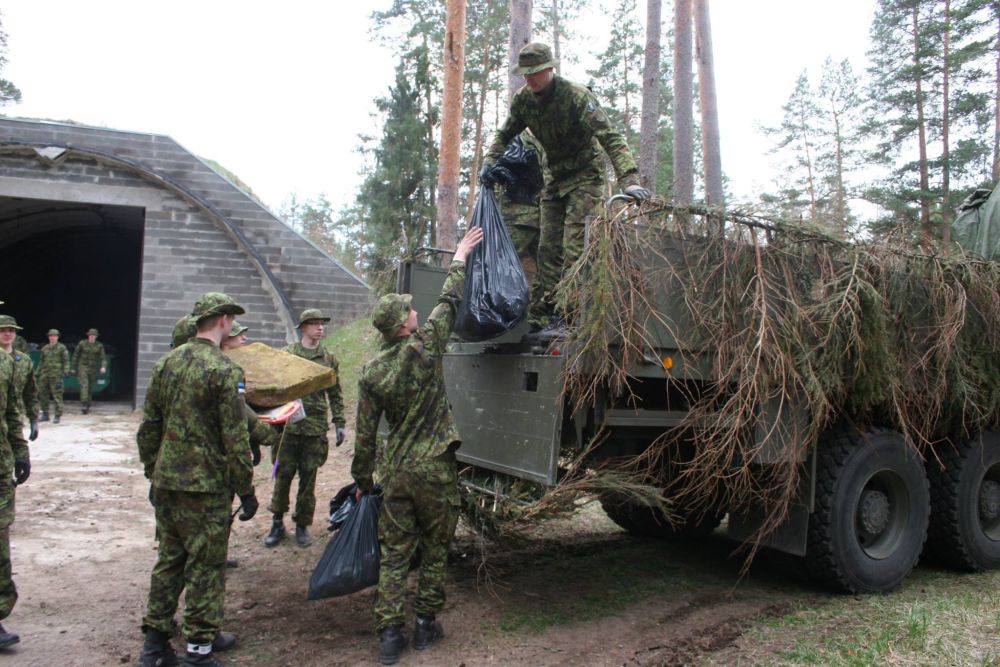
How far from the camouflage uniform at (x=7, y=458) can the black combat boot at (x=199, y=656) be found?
110 cm

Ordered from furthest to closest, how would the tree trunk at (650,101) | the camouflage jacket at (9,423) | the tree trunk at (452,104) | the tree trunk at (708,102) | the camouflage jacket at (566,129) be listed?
the tree trunk at (708,102)
the tree trunk at (650,101)
the tree trunk at (452,104)
the camouflage jacket at (566,129)
the camouflage jacket at (9,423)

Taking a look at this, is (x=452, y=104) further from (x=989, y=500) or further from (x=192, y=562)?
(x=192, y=562)

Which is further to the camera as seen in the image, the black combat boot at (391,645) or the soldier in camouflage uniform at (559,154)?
the soldier in camouflage uniform at (559,154)

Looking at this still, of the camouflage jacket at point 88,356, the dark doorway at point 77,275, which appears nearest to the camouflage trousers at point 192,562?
the camouflage jacket at point 88,356

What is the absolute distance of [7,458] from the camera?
13.3 ft

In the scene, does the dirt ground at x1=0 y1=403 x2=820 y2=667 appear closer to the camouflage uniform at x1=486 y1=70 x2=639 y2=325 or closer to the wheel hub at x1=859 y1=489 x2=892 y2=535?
the wheel hub at x1=859 y1=489 x2=892 y2=535

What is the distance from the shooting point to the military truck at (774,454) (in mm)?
3912

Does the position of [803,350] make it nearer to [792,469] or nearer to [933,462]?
[792,469]

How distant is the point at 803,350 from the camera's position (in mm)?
4047

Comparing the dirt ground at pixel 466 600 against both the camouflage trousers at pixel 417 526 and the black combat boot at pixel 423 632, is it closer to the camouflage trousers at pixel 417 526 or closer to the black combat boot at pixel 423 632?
the black combat boot at pixel 423 632

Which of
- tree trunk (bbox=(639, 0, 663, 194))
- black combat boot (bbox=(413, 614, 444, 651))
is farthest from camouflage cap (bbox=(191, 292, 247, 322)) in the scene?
tree trunk (bbox=(639, 0, 663, 194))

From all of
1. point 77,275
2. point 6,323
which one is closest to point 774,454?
point 6,323

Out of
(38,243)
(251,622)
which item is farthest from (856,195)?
(38,243)

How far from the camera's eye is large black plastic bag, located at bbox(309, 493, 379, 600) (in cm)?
375
